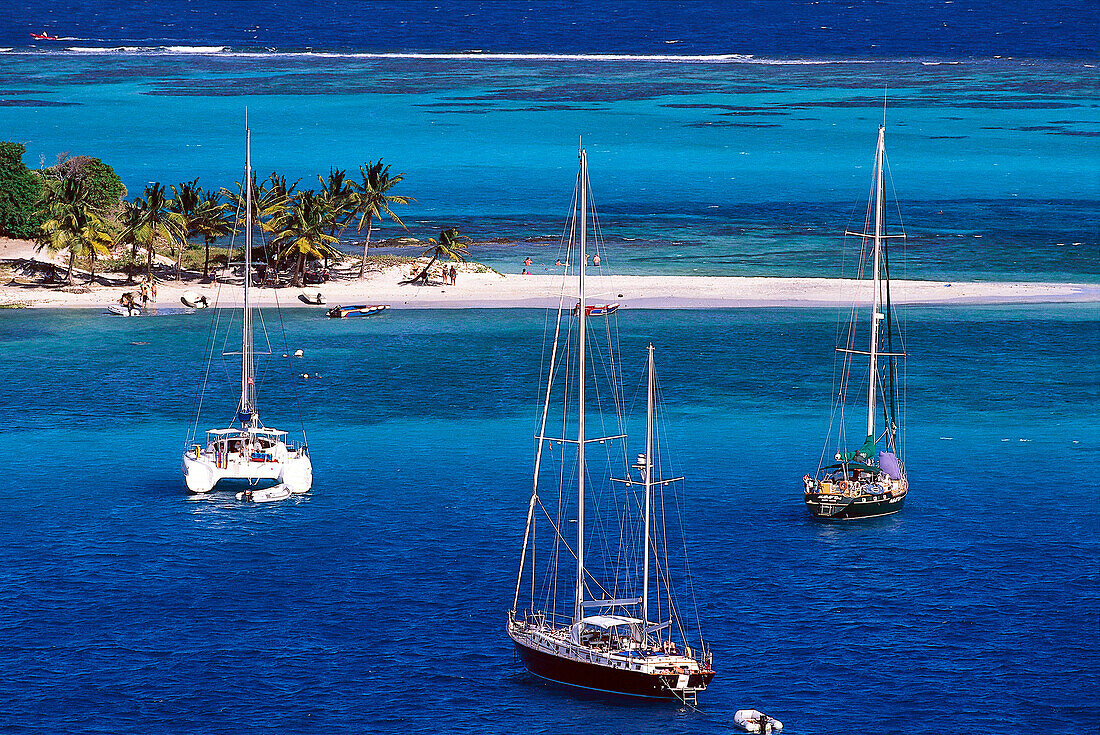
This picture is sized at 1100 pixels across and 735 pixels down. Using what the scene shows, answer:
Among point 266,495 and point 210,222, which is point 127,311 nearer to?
point 210,222

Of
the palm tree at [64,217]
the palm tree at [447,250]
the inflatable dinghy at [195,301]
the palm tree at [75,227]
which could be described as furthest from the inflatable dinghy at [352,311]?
the palm tree at [64,217]

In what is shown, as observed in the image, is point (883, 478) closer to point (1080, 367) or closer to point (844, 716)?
point (844, 716)

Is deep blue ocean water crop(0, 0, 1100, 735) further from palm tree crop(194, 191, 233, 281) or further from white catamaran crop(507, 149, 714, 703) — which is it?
palm tree crop(194, 191, 233, 281)

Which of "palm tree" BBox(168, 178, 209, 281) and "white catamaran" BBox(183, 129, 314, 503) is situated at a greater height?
"palm tree" BBox(168, 178, 209, 281)

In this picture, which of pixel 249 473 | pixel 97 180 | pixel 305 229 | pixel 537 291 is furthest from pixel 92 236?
pixel 249 473

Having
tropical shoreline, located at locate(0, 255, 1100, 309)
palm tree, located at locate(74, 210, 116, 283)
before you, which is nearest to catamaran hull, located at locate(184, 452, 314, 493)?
tropical shoreline, located at locate(0, 255, 1100, 309)

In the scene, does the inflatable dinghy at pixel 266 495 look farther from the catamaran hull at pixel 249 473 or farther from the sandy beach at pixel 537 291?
the sandy beach at pixel 537 291
